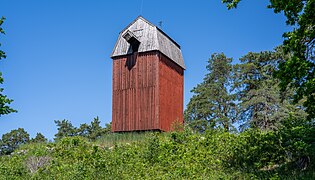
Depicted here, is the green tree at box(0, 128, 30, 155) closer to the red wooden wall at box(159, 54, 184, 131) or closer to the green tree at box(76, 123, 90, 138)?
the green tree at box(76, 123, 90, 138)

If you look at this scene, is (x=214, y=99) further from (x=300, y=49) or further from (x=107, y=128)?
(x=300, y=49)

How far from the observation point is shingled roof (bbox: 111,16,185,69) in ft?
76.1

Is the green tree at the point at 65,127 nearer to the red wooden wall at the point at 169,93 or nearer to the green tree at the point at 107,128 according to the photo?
the green tree at the point at 107,128

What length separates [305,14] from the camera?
9.73m

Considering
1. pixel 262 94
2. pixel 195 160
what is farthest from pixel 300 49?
pixel 262 94

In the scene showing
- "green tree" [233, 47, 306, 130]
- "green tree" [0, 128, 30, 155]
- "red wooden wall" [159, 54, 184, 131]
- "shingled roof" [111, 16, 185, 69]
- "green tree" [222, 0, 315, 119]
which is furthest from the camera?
"green tree" [0, 128, 30, 155]

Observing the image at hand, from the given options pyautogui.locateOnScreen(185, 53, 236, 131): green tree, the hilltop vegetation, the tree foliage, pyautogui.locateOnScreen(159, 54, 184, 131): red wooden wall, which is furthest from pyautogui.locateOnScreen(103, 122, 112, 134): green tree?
the hilltop vegetation

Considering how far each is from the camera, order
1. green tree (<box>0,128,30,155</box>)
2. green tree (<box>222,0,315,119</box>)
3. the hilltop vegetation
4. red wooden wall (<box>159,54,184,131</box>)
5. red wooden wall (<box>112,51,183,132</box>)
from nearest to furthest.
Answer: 1. green tree (<box>222,0,315,119</box>)
2. the hilltop vegetation
3. red wooden wall (<box>112,51,183,132</box>)
4. red wooden wall (<box>159,54,184,131</box>)
5. green tree (<box>0,128,30,155</box>)

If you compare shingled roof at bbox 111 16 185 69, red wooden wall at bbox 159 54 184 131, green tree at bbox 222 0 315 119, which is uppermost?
shingled roof at bbox 111 16 185 69

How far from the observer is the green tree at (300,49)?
9.45m

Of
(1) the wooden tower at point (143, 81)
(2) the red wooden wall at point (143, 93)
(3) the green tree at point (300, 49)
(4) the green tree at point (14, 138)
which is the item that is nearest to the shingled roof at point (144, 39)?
(1) the wooden tower at point (143, 81)

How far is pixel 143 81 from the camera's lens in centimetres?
2281

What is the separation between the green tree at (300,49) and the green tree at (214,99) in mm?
22419

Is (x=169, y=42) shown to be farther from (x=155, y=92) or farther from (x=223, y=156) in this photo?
(x=223, y=156)
